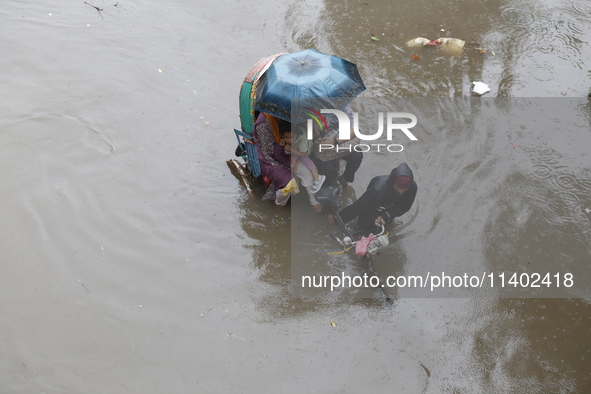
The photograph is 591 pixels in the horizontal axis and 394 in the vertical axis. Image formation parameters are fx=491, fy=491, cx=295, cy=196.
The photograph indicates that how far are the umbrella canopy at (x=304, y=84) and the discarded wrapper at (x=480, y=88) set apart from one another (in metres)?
2.40

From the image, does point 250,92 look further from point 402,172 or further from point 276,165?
point 402,172

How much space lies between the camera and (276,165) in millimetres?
4777

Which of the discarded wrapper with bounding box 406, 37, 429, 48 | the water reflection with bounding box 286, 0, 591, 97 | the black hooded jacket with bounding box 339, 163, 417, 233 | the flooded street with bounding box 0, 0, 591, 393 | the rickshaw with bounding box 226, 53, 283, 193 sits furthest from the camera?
the discarded wrapper with bounding box 406, 37, 429, 48

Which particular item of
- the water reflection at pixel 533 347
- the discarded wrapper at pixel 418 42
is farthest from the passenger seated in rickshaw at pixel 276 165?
the discarded wrapper at pixel 418 42

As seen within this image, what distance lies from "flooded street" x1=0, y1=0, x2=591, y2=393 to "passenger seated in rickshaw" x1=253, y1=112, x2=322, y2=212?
0.94 ft

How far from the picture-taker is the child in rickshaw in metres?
4.60

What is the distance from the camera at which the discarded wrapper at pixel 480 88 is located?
6293 millimetres

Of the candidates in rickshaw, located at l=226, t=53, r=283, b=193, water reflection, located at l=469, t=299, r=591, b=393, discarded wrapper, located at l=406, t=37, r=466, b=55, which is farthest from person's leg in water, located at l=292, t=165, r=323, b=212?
discarded wrapper, located at l=406, t=37, r=466, b=55

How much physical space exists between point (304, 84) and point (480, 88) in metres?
3.10

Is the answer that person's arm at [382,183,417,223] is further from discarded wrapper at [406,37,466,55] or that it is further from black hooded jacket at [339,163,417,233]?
discarded wrapper at [406,37,466,55]

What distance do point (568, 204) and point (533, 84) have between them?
206cm

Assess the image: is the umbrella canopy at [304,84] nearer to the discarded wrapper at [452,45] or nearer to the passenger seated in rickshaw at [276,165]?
the passenger seated in rickshaw at [276,165]

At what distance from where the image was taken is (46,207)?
5.02 metres

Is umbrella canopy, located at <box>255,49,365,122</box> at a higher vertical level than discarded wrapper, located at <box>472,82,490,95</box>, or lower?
higher
